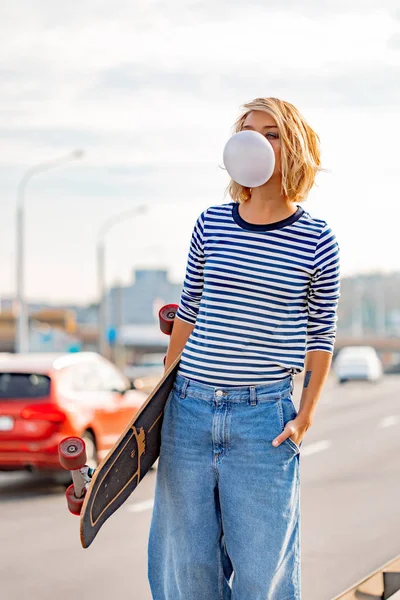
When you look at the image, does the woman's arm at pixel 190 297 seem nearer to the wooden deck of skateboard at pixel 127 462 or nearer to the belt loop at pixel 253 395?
the wooden deck of skateboard at pixel 127 462

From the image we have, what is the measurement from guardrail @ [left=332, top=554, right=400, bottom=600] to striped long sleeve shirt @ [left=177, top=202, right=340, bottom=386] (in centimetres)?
152

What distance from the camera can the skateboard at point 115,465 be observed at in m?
3.37

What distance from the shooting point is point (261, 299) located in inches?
135

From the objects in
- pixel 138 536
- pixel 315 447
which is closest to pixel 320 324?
pixel 138 536

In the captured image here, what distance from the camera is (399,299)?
185m

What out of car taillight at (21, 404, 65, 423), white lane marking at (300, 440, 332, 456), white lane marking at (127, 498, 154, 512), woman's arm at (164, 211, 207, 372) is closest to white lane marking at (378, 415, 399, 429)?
white lane marking at (300, 440, 332, 456)

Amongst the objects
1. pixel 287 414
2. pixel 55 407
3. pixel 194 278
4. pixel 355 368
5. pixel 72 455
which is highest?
pixel 194 278

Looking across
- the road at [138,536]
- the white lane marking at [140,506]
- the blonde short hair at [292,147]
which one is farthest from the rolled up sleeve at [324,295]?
the white lane marking at [140,506]

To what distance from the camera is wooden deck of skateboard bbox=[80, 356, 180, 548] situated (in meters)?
3.37

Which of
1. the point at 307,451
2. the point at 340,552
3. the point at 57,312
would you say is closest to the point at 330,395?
the point at 307,451

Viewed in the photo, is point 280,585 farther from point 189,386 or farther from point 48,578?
point 48,578

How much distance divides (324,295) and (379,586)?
6.27ft

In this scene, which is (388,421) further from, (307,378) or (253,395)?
(253,395)

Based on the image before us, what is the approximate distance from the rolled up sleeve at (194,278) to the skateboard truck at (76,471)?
0.50m
